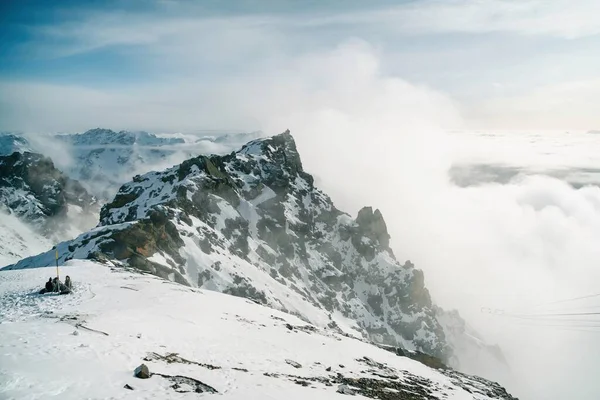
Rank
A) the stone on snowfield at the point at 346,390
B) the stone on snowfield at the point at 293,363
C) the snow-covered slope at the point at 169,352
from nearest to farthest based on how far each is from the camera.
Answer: the snow-covered slope at the point at 169,352, the stone on snowfield at the point at 346,390, the stone on snowfield at the point at 293,363

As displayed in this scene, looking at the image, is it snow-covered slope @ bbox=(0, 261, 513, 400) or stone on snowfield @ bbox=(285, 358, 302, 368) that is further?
stone on snowfield @ bbox=(285, 358, 302, 368)

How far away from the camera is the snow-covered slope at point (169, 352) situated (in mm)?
18875

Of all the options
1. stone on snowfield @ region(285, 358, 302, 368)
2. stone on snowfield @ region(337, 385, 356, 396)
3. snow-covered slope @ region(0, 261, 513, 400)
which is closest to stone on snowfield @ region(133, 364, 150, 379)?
snow-covered slope @ region(0, 261, 513, 400)

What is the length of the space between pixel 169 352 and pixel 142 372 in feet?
20.8

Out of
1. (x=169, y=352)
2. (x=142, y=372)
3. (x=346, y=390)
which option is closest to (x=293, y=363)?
(x=346, y=390)

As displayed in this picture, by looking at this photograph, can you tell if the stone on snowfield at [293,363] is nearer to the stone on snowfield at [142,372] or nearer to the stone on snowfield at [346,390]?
the stone on snowfield at [346,390]

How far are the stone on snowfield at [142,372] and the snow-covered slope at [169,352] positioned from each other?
0.34 meters

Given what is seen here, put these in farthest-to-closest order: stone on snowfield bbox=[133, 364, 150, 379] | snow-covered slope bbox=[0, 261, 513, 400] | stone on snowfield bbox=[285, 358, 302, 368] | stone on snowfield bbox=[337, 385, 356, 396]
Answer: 1. stone on snowfield bbox=[285, 358, 302, 368]
2. stone on snowfield bbox=[337, 385, 356, 396]
3. stone on snowfield bbox=[133, 364, 150, 379]
4. snow-covered slope bbox=[0, 261, 513, 400]

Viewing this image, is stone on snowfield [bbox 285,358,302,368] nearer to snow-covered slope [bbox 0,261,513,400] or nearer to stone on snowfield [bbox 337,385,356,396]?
snow-covered slope [bbox 0,261,513,400]

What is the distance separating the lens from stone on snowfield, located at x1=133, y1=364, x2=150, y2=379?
64.6 feet

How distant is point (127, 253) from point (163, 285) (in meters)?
57.8

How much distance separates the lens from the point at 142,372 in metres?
Answer: 19.7

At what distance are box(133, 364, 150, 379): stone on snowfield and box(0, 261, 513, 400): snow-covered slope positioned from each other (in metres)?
0.34

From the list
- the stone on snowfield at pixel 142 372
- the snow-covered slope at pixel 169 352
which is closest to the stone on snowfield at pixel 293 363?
the snow-covered slope at pixel 169 352
